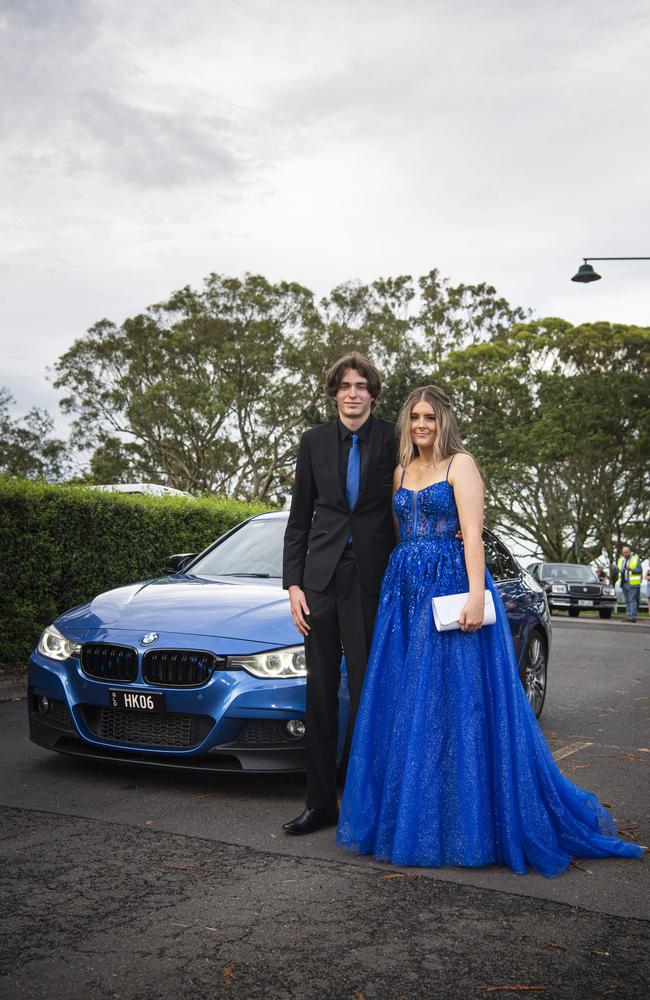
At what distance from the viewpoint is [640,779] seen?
567 cm

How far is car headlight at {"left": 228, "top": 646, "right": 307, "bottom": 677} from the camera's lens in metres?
4.82

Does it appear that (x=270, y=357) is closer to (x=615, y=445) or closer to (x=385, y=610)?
(x=615, y=445)

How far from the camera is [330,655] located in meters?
4.54

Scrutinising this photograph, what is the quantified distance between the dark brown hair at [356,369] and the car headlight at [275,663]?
1.28m

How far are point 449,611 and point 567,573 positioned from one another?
24.8 meters

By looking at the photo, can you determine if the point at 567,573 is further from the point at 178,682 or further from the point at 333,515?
the point at 333,515

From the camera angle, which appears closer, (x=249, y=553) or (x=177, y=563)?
(x=249, y=553)

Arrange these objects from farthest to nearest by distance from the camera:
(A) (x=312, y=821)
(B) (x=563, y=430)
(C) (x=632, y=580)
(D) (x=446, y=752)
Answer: (B) (x=563, y=430) → (C) (x=632, y=580) → (A) (x=312, y=821) → (D) (x=446, y=752)

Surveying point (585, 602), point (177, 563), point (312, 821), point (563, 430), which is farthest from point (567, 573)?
point (312, 821)

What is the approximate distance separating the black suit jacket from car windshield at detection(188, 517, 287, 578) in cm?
170

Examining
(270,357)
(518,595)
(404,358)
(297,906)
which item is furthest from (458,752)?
(404,358)

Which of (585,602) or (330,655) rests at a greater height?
(330,655)

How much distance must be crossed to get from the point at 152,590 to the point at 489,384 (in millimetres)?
33783

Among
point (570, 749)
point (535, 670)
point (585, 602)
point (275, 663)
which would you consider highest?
point (275, 663)
